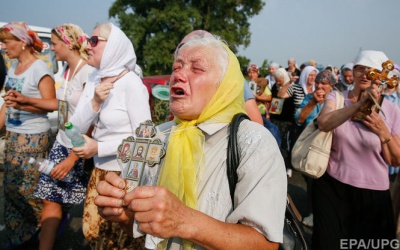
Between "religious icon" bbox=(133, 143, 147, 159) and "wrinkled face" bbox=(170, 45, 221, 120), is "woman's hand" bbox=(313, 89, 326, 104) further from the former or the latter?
"religious icon" bbox=(133, 143, 147, 159)

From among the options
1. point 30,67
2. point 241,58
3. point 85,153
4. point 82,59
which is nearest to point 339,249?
point 85,153

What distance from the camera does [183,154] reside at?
4.71ft

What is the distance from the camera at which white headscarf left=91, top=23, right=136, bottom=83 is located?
2555 millimetres

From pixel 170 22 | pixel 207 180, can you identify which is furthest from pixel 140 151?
pixel 170 22

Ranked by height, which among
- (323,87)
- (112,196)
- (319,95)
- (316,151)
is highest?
(112,196)

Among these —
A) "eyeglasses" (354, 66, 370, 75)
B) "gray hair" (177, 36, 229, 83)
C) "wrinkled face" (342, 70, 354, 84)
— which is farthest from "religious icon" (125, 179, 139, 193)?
"wrinkled face" (342, 70, 354, 84)

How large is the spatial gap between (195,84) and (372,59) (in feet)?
5.79

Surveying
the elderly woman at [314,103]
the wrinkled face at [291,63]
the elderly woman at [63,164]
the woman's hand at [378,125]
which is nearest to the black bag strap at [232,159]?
the woman's hand at [378,125]

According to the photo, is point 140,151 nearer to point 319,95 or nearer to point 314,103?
point 319,95

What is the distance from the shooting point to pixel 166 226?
1.12m

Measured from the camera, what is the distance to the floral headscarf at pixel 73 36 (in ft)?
10.6

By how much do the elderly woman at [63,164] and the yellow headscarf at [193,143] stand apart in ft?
5.30

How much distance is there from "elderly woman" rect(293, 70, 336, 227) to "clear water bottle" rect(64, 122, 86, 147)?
2.34 m

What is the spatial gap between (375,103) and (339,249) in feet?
4.02
